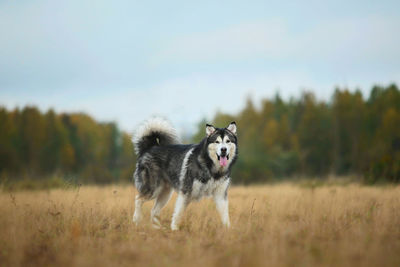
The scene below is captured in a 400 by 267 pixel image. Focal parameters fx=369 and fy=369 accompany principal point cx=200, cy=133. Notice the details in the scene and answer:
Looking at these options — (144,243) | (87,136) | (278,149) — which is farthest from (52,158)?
(144,243)

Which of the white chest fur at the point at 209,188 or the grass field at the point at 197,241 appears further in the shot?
the white chest fur at the point at 209,188

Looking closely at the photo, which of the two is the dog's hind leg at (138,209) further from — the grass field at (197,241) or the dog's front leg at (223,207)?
the dog's front leg at (223,207)

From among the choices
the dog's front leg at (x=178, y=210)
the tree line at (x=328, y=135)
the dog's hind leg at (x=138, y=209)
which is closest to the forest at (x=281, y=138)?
the tree line at (x=328, y=135)

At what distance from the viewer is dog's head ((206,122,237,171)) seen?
6246mm

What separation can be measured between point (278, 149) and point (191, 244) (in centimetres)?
2777

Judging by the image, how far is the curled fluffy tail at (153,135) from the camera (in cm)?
788

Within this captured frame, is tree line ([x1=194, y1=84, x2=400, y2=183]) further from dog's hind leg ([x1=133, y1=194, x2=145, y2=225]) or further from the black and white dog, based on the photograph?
dog's hind leg ([x1=133, y1=194, x2=145, y2=225])

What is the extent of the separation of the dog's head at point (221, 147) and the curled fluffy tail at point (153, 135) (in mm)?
1603

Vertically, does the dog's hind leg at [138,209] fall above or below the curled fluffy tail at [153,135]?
below

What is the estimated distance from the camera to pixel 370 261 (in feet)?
11.3

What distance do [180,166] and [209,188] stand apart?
31.4 inches

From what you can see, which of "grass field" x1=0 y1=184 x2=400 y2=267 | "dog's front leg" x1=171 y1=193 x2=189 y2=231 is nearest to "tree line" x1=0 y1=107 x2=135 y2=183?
"dog's front leg" x1=171 y1=193 x2=189 y2=231

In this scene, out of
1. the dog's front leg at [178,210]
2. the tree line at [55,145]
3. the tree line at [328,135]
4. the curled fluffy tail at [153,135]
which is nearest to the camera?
the dog's front leg at [178,210]

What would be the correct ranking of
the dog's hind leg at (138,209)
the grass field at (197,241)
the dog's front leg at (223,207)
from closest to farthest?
the grass field at (197,241) → the dog's front leg at (223,207) → the dog's hind leg at (138,209)
